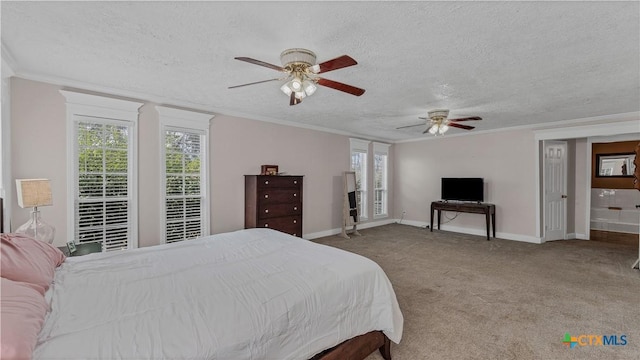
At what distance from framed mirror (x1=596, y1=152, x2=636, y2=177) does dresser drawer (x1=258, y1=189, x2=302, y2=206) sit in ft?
22.5

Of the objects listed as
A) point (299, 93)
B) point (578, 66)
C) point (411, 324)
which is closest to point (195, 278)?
point (299, 93)

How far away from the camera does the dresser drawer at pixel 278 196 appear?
454 cm

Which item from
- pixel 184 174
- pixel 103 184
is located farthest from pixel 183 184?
pixel 103 184

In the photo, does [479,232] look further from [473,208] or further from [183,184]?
[183,184]

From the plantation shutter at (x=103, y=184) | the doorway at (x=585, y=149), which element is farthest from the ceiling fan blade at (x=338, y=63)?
the doorway at (x=585, y=149)

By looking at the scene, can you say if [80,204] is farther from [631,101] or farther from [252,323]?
[631,101]

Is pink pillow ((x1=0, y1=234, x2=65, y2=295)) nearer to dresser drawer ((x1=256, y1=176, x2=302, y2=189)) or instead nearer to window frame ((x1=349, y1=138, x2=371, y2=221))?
dresser drawer ((x1=256, y1=176, x2=302, y2=189))

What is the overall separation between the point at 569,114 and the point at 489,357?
458 cm

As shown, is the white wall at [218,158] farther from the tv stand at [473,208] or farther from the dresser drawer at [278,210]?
the tv stand at [473,208]

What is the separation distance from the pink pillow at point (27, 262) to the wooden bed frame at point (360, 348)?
1.61 m

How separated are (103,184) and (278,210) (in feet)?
7.81

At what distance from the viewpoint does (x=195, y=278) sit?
181cm

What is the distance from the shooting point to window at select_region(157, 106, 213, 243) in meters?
4.00

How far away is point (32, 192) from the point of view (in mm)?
2512
